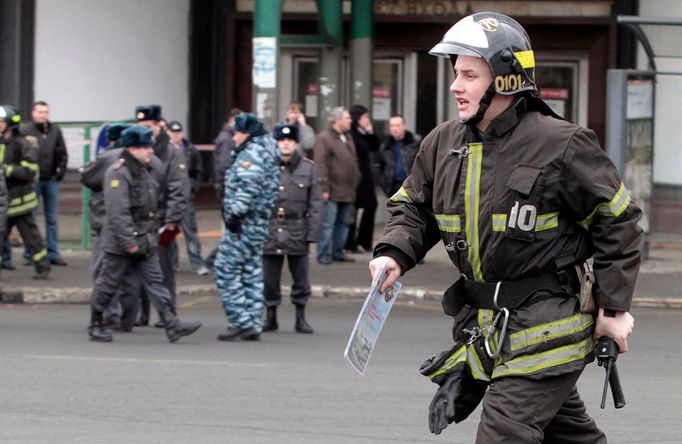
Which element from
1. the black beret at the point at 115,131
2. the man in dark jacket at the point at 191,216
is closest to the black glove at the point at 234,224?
the black beret at the point at 115,131

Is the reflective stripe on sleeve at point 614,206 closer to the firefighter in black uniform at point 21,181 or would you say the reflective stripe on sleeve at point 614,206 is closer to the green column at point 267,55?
the firefighter in black uniform at point 21,181

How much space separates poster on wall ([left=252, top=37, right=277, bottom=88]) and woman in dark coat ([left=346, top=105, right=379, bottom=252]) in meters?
1.37

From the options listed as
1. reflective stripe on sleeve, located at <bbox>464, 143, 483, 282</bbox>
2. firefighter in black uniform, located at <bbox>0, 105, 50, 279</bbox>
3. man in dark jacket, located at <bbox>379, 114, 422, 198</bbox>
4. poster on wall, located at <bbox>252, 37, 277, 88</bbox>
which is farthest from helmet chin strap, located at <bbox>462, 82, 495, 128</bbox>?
man in dark jacket, located at <bbox>379, 114, 422, 198</bbox>

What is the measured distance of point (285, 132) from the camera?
1131 cm

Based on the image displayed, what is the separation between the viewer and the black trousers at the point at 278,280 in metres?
11.5

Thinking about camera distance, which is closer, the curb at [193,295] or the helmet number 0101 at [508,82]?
the helmet number 0101 at [508,82]

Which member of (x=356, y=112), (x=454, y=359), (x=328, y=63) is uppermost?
(x=328, y=63)

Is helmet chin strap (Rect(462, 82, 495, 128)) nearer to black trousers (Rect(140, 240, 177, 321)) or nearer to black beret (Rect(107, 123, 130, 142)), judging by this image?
black beret (Rect(107, 123, 130, 142))

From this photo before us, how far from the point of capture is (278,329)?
38.3 feet

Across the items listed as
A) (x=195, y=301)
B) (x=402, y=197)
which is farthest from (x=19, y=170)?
(x=402, y=197)

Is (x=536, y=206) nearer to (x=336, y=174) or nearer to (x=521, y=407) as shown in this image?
(x=521, y=407)

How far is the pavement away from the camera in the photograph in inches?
532

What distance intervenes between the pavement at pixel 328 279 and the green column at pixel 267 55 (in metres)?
1.83

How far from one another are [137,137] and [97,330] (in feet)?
4.93
